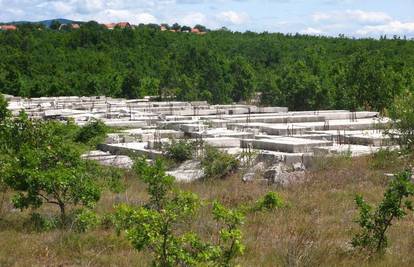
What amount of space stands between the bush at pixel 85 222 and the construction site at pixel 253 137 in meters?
4.12

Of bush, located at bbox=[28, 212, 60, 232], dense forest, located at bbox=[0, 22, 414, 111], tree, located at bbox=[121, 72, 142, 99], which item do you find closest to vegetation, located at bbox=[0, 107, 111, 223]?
bush, located at bbox=[28, 212, 60, 232]

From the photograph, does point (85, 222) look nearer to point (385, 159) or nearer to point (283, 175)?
point (283, 175)

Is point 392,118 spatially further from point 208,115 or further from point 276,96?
point 276,96

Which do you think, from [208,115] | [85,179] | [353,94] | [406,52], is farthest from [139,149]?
[406,52]

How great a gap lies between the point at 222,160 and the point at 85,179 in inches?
167

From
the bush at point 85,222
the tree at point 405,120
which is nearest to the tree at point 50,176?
the bush at point 85,222

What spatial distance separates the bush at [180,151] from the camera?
541 inches

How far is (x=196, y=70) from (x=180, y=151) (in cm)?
2398

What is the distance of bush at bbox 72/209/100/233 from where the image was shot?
7.89 meters

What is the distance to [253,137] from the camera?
16.0m

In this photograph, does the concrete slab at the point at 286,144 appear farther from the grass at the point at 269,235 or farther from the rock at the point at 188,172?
the grass at the point at 269,235

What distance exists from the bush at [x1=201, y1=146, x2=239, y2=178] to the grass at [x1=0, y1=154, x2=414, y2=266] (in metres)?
0.95

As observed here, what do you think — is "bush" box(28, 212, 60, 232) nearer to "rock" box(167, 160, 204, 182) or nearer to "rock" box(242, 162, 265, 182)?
"rock" box(167, 160, 204, 182)

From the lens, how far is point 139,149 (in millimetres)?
14562
